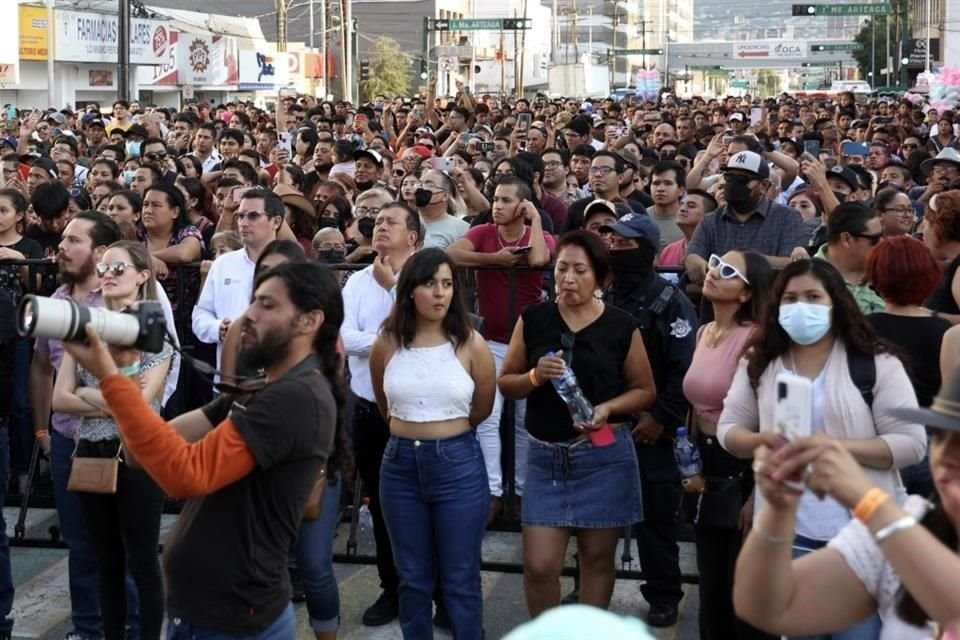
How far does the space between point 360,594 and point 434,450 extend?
1644 mm

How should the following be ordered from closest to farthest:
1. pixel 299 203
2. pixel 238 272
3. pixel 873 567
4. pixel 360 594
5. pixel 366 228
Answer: pixel 873 567
pixel 360 594
pixel 238 272
pixel 366 228
pixel 299 203

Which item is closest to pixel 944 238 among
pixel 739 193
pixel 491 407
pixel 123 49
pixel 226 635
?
pixel 739 193

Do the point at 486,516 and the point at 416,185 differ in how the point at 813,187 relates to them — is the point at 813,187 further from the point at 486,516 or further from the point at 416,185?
the point at 486,516

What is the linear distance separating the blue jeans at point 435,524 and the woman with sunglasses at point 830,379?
123 cm

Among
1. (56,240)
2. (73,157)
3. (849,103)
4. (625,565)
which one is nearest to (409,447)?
(625,565)

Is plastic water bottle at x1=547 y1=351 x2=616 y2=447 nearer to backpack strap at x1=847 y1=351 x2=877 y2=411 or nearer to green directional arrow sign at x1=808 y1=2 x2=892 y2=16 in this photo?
backpack strap at x1=847 y1=351 x2=877 y2=411

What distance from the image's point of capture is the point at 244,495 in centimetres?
432

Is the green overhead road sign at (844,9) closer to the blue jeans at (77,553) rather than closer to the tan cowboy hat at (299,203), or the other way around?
the tan cowboy hat at (299,203)

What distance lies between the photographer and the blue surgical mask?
198 inches

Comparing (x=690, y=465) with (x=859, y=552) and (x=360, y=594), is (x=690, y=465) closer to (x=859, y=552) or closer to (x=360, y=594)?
(x=360, y=594)

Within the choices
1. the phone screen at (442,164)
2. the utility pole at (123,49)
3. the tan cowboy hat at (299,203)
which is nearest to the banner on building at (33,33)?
the utility pole at (123,49)

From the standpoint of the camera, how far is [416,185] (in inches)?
390

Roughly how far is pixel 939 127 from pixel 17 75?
1096 inches

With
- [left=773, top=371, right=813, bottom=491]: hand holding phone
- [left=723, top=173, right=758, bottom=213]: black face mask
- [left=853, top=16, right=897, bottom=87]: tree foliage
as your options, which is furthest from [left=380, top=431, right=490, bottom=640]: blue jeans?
[left=853, top=16, right=897, bottom=87]: tree foliage
